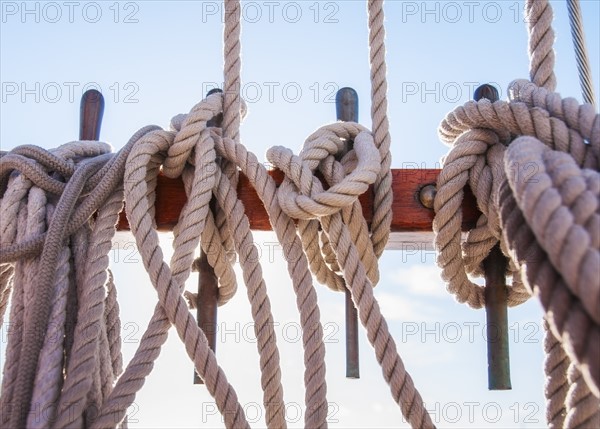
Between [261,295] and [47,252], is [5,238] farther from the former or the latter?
[261,295]

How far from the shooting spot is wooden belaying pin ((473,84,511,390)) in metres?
1.39

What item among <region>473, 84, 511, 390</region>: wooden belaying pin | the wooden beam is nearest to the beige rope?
<region>473, 84, 511, 390</region>: wooden belaying pin

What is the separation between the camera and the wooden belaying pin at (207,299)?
1450 millimetres

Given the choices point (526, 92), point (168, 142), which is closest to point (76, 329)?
point (168, 142)

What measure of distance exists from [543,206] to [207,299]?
78 cm

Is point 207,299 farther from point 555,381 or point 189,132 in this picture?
point 555,381

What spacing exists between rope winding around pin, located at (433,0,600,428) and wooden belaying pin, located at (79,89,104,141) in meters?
0.75

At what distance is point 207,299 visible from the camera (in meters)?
1.49

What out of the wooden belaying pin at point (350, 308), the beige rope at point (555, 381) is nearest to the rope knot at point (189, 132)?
the wooden belaying pin at point (350, 308)

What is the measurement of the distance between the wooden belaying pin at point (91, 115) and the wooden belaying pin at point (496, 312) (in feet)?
2.70

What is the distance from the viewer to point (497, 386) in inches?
54.3

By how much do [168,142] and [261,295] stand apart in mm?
366

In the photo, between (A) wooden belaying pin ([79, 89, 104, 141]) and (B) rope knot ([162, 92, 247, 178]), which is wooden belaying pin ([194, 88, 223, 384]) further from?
(A) wooden belaying pin ([79, 89, 104, 141])

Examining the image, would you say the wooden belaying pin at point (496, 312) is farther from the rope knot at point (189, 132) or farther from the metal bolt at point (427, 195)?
the rope knot at point (189, 132)
